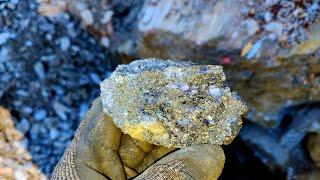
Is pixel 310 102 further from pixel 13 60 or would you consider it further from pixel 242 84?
pixel 13 60

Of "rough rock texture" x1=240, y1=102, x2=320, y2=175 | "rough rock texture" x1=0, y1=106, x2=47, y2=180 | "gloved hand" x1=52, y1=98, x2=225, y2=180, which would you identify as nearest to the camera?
"gloved hand" x1=52, y1=98, x2=225, y2=180

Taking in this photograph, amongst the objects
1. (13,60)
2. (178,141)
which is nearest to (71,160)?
(178,141)

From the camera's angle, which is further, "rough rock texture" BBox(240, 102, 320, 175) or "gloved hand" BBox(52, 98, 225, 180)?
"rough rock texture" BBox(240, 102, 320, 175)

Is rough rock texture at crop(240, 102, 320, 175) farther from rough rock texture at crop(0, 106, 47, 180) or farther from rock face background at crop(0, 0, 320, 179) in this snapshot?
rough rock texture at crop(0, 106, 47, 180)

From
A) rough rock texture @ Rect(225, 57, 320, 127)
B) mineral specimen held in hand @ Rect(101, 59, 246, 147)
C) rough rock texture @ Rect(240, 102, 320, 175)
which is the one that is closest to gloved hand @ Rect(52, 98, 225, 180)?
mineral specimen held in hand @ Rect(101, 59, 246, 147)

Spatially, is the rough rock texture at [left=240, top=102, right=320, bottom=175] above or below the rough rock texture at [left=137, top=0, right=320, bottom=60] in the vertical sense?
below

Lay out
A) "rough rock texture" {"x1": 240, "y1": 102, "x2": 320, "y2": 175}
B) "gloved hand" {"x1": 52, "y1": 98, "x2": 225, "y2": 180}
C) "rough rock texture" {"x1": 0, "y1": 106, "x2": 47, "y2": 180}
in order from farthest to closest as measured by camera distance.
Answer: "rough rock texture" {"x1": 240, "y1": 102, "x2": 320, "y2": 175}, "rough rock texture" {"x1": 0, "y1": 106, "x2": 47, "y2": 180}, "gloved hand" {"x1": 52, "y1": 98, "x2": 225, "y2": 180}

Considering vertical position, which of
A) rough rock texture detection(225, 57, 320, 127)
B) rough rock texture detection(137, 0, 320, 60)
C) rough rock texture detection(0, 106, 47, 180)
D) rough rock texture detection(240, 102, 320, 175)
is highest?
rough rock texture detection(137, 0, 320, 60)
